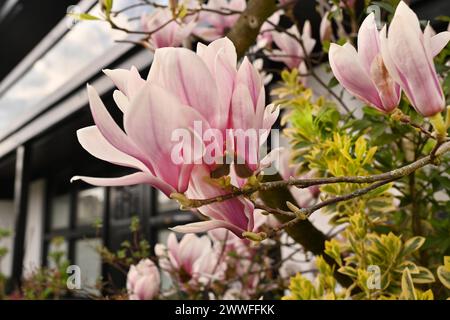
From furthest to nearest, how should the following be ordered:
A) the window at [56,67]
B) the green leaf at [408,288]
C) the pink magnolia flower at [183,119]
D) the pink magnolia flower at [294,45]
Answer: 1. the window at [56,67]
2. the pink magnolia flower at [294,45]
3. the green leaf at [408,288]
4. the pink magnolia flower at [183,119]

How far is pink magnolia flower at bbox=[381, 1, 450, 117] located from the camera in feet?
0.77

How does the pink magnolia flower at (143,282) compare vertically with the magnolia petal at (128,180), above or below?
below

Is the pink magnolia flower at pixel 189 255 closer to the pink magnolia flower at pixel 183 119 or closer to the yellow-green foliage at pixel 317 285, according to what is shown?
the yellow-green foliage at pixel 317 285

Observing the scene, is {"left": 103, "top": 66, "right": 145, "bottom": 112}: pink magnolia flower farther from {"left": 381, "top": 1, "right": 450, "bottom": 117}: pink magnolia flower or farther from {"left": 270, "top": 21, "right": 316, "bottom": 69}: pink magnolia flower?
{"left": 270, "top": 21, "right": 316, "bottom": 69}: pink magnolia flower

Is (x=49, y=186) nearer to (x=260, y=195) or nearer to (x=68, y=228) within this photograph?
(x=68, y=228)

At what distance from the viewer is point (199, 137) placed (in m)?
0.24

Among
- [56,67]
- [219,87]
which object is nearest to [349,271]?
[219,87]

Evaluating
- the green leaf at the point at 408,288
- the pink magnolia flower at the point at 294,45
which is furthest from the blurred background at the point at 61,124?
the green leaf at the point at 408,288

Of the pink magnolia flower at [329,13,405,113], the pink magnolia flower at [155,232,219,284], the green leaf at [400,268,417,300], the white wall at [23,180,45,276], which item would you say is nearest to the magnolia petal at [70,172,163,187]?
the pink magnolia flower at [329,13,405,113]

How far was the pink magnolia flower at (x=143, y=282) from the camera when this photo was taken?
2.41 feet

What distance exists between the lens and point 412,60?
24cm

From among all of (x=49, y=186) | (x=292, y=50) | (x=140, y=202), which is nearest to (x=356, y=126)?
(x=292, y=50)

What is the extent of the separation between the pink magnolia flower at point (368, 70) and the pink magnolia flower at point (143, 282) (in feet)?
1.81

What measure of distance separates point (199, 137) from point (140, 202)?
3.55 meters
